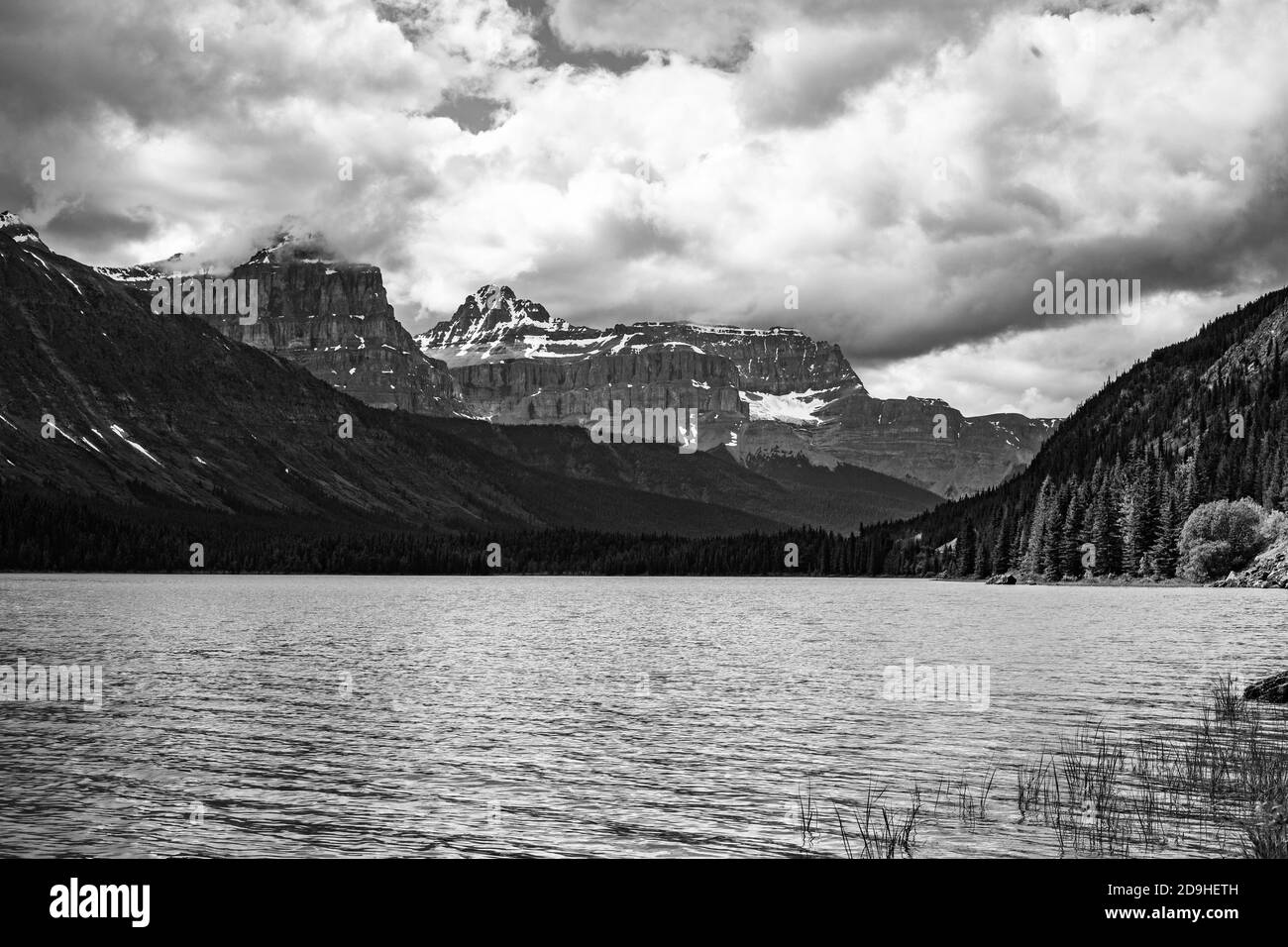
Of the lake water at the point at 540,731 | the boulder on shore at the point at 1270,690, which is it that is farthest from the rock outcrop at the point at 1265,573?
the boulder on shore at the point at 1270,690

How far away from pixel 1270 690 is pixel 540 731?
1136 inches

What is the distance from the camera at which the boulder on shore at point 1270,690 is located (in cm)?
4872

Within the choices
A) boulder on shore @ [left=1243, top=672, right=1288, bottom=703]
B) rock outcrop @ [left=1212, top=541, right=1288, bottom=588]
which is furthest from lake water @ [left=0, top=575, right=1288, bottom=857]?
rock outcrop @ [left=1212, top=541, right=1288, bottom=588]

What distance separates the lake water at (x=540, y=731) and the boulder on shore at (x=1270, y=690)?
2.75 meters

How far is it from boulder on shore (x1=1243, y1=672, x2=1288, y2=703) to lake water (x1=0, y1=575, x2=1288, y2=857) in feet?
9.04

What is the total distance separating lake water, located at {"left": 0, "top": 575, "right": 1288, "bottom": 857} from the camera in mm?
29484

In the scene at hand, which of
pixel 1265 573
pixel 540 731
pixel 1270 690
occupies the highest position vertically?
pixel 1265 573

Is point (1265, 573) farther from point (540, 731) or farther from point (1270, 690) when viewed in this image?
point (540, 731)

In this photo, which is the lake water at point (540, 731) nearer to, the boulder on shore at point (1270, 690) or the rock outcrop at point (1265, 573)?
the boulder on shore at point (1270, 690)

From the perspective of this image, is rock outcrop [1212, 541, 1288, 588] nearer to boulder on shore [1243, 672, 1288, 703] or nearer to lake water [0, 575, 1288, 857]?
lake water [0, 575, 1288, 857]

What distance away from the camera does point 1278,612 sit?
119188 mm

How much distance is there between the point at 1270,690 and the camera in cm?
4938

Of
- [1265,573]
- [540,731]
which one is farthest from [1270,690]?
[1265,573]
